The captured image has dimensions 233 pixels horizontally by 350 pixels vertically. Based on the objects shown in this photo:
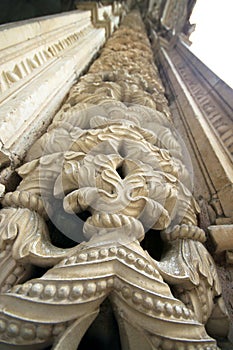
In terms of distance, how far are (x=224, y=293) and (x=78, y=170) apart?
22.2 inches

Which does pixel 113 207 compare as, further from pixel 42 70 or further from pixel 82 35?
pixel 82 35

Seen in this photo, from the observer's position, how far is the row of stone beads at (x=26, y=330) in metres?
0.49

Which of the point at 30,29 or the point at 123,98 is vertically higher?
the point at 30,29

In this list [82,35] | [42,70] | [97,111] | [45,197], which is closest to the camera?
[45,197]

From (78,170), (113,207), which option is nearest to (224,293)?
(113,207)

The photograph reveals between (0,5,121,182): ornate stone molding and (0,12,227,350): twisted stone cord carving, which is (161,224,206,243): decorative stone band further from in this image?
(0,5,121,182): ornate stone molding

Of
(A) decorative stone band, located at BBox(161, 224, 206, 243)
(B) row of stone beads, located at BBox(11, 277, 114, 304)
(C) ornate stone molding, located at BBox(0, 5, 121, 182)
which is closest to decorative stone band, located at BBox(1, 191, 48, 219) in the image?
(C) ornate stone molding, located at BBox(0, 5, 121, 182)

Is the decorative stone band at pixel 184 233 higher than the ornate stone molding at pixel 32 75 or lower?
lower

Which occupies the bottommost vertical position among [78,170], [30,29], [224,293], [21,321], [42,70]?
[224,293]

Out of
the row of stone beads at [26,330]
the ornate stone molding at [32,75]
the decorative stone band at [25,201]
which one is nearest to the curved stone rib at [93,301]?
the row of stone beads at [26,330]

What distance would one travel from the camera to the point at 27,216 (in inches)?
28.7

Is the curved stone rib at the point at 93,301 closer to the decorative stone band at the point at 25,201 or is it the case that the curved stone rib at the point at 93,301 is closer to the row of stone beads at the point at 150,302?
the row of stone beads at the point at 150,302

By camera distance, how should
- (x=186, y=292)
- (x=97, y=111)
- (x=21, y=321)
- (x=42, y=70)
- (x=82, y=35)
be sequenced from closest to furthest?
(x=21, y=321)
(x=186, y=292)
(x=97, y=111)
(x=42, y=70)
(x=82, y=35)

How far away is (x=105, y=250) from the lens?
0.61 metres
